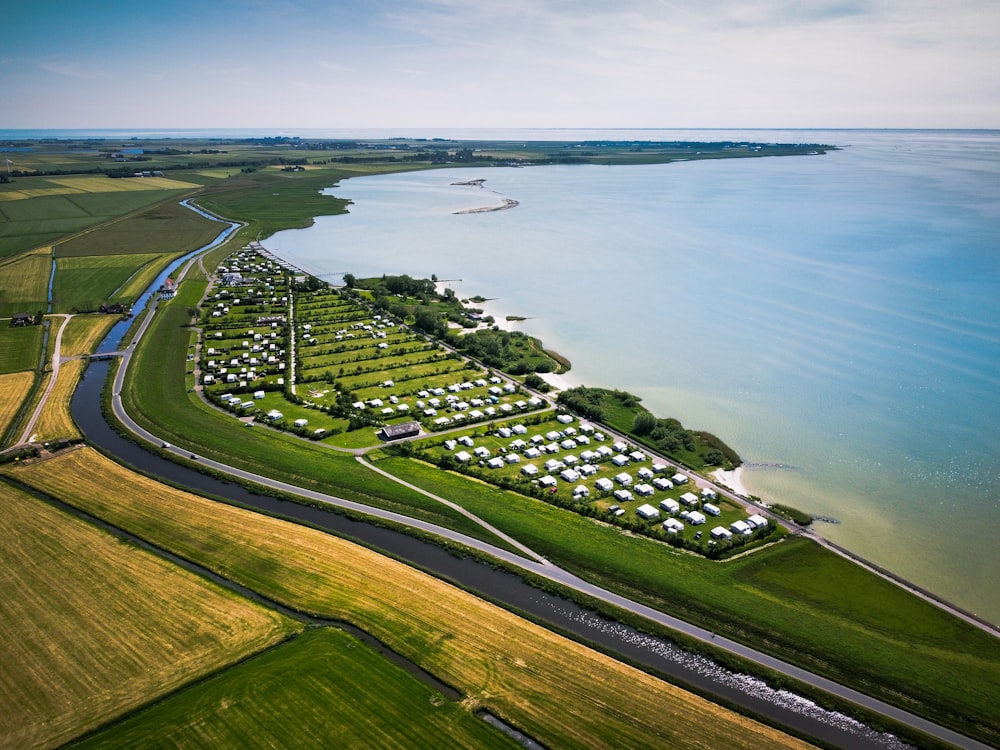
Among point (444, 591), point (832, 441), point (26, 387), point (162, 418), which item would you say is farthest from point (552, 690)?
point (26, 387)

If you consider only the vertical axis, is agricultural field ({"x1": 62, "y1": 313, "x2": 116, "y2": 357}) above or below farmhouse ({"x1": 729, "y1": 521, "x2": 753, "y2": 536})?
above

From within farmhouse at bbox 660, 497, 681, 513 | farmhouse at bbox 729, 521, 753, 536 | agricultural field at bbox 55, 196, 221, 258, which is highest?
agricultural field at bbox 55, 196, 221, 258

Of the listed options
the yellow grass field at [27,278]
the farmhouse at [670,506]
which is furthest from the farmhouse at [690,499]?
the yellow grass field at [27,278]

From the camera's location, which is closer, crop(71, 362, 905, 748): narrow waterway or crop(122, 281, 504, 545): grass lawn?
crop(71, 362, 905, 748): narrow waterway

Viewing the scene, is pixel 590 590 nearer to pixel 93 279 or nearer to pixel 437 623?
pixel 437 623

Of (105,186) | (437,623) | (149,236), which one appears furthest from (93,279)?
(105,186)

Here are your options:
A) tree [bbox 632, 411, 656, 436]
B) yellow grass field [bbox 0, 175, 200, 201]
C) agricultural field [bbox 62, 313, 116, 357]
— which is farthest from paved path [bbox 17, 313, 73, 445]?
yellow grass field [bbox 0, 175, 200, 201]

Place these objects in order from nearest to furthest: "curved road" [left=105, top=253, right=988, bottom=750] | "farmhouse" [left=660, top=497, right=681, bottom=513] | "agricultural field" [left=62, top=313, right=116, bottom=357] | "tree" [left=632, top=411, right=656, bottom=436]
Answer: "curved road" [left=105, top=253, right=988, bottom=750]
"farmhouse" [left=660, top=497, right=681, bottom=513]
"tree" [left=632, top=411, right=656, bottom=436]
"agricultural field" [left=62, top=313, right=116, bottom=357]

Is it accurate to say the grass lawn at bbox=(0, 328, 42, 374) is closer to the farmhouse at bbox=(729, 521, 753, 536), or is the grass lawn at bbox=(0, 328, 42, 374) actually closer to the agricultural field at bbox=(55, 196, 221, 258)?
the agricultural field at bbox=(55, 196, 221, 258)
